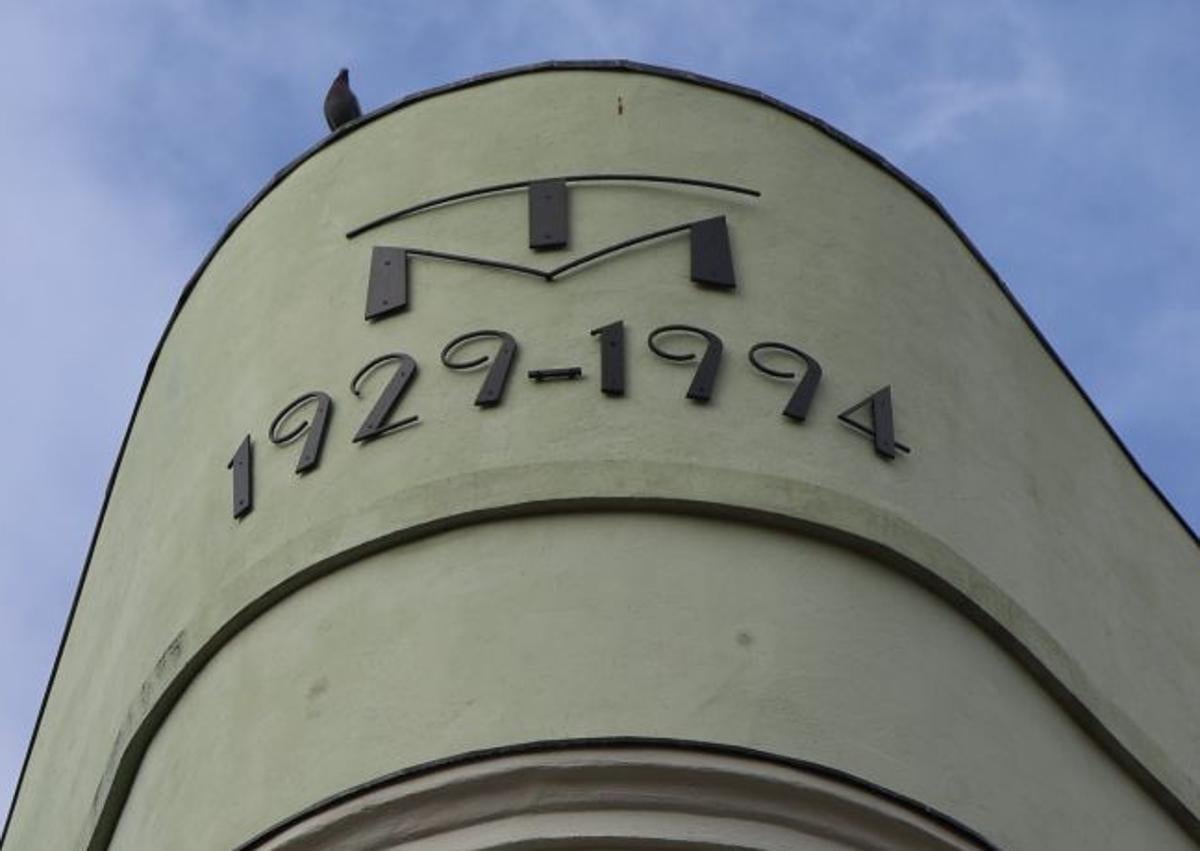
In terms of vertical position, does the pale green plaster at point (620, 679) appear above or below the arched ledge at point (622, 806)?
above

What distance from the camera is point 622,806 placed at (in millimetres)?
9422

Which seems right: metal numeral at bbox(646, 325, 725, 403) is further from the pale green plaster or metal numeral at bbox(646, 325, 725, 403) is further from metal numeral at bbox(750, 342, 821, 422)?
the pale green plaster

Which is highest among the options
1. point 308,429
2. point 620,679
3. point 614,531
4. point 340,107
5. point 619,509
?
point 340,107

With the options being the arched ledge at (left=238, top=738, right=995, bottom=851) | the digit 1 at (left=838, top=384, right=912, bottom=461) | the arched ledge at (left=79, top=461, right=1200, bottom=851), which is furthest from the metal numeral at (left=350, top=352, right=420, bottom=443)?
the arched ledge at (left=238, top=738, right=995, bottom=851)

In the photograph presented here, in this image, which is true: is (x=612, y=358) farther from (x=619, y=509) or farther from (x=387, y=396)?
(x=387, y=396)

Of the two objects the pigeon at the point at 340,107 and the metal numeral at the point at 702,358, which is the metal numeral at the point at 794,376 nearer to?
the metal numeral at the point at 702,358

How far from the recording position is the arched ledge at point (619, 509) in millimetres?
10594

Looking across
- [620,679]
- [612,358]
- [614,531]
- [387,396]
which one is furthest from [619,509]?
[387,396]

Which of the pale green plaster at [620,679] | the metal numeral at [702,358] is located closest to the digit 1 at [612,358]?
the metal numeral at [702,358]

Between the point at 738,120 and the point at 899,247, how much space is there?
909mm

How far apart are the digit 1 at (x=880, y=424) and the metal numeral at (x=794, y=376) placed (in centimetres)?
16

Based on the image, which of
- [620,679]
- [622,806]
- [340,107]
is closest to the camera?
[622,806]

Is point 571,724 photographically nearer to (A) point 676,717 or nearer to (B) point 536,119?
(A) point 676,717

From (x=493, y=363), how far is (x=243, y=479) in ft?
3.76
